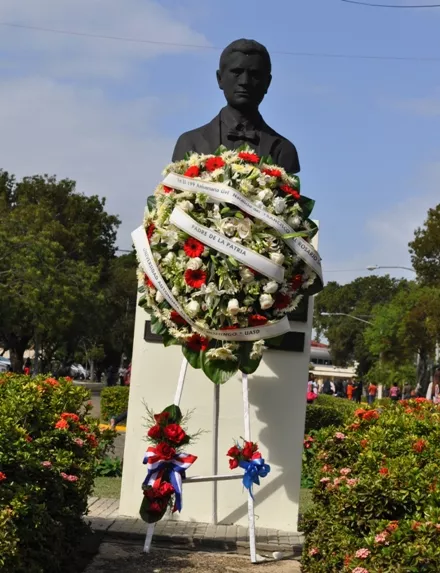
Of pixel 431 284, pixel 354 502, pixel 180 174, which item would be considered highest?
pixel 431 284

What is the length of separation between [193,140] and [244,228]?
6.31ft

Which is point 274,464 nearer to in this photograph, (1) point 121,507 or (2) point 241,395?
(2) point 241,395

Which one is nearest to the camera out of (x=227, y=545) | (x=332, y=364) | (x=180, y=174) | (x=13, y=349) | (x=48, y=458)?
(x=48, y=458)

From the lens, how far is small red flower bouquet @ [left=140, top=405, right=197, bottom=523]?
244 inches

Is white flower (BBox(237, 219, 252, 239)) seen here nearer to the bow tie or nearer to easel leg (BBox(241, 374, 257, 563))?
easel leg (BBox(241, 374, 257, 563))

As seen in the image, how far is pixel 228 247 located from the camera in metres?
6.00

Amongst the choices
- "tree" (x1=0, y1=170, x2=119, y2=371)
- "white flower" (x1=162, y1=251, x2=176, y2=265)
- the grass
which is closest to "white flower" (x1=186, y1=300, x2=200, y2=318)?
"white flower" (x1=162, y1=251, x2=176, y2=265)

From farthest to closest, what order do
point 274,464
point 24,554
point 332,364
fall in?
point 332,364 < point 274,464 < point 24,554

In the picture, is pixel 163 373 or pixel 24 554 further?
pixel 163 373

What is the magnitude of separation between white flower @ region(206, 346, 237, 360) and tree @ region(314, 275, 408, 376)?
9031 cm

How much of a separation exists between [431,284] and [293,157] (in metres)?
37.5

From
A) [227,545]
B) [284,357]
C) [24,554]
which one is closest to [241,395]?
[284,357]

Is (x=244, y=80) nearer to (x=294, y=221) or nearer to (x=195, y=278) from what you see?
(x=294, y=221)

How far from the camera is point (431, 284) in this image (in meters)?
44.0
